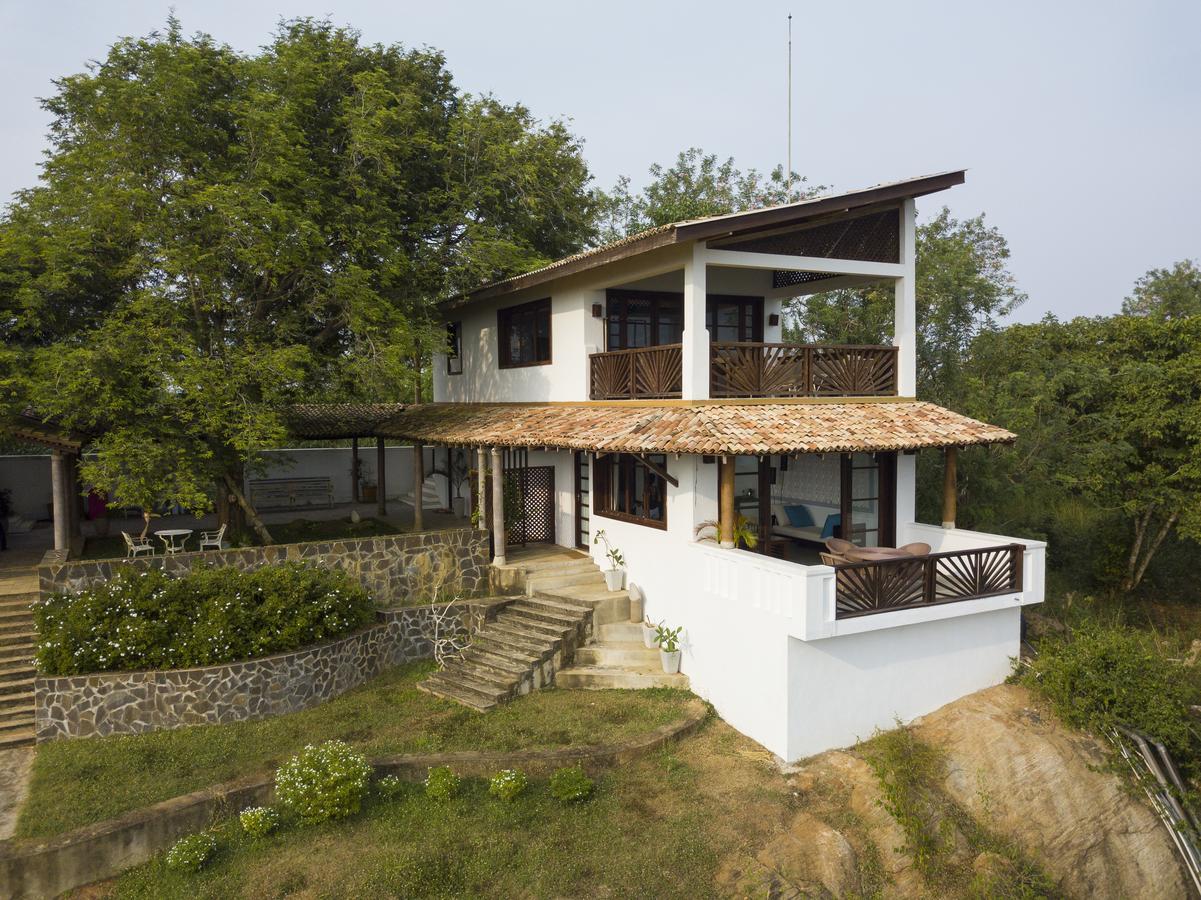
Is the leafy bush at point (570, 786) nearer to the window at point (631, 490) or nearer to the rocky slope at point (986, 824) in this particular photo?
the rocky slope at point (986, 824)

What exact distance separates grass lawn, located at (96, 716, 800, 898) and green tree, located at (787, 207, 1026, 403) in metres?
13.5

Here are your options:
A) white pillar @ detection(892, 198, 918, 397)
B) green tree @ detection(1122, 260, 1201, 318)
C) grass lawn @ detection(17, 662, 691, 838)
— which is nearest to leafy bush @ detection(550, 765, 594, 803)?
grass lawn @ detection(17, 662, 691, 838)

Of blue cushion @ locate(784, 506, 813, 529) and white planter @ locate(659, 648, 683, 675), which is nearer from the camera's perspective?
white planter @ locate(659, 648, 683, 675)

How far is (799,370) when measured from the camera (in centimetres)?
1330

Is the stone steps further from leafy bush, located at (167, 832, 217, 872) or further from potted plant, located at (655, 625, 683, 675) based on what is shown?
leafy bush, located at (167, 832, 217, 872)

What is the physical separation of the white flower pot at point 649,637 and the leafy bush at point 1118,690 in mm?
5831

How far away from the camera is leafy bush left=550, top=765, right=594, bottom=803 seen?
9031mm

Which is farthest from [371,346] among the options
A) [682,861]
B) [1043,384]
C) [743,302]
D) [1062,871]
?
[1043,384]

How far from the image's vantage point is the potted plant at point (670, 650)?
12.1 metres

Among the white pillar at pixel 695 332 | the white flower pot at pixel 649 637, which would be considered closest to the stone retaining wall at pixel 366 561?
the white flower pot at pixel 649 637

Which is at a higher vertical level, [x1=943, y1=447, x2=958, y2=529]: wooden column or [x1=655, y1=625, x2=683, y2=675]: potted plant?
[x1=943, y1=447, x2=958, y2=529]: wooden column

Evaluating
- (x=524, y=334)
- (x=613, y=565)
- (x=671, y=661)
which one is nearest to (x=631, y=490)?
(x=613, y=565)

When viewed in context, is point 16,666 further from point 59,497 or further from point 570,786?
point 570,786

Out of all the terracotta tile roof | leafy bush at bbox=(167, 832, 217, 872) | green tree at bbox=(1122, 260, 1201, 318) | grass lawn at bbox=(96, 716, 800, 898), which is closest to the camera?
grass lawn at bbox=(96, 716, 800, 898)
